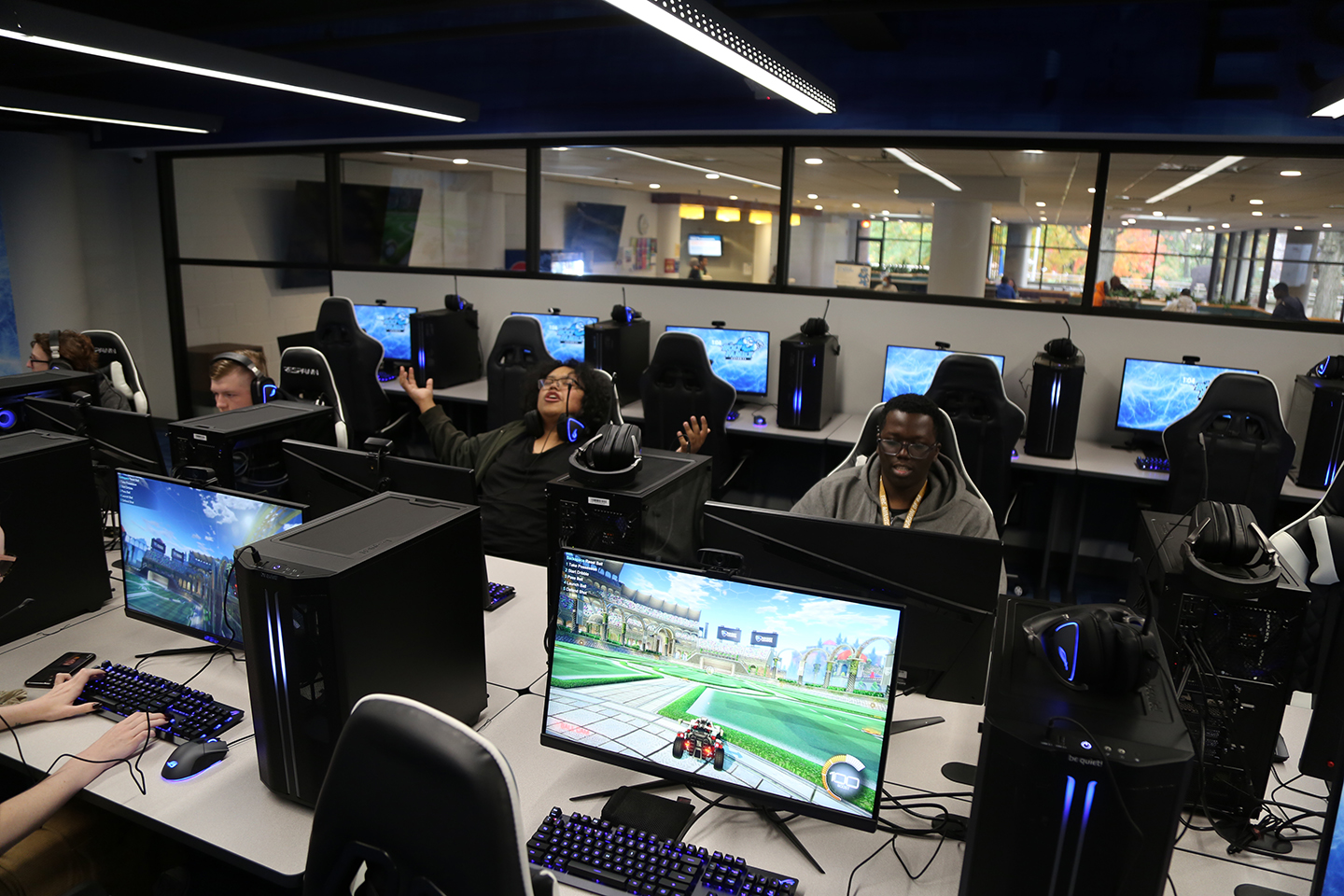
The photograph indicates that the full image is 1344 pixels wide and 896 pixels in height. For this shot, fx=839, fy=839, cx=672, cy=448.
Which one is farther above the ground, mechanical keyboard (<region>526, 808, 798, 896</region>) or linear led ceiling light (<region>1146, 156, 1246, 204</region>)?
linear led ceiling light (<region>1146, 156, 1246, 204</region>)

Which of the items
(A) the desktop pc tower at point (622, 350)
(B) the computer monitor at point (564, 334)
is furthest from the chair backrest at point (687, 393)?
(B) the computer monitor at point (564, 334)

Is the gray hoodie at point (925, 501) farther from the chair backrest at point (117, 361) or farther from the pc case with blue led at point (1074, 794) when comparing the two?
the chair backrest at point (117, 361)

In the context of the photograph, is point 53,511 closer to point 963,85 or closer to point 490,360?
point 490,360

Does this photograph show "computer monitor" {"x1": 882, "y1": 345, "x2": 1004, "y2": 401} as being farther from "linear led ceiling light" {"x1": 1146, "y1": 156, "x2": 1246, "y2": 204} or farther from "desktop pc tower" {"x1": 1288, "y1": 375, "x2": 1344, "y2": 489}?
"linear led ceiling light" {"x1": 1146, "y1": 156, "x2": 1246, "y2": 204}

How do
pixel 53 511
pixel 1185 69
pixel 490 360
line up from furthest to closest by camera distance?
pixel 490 360
pixel 1185 69
pixel 53 511

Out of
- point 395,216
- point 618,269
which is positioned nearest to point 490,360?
point 618,269

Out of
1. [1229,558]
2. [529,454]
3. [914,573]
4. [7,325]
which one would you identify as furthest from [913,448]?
[7,325]

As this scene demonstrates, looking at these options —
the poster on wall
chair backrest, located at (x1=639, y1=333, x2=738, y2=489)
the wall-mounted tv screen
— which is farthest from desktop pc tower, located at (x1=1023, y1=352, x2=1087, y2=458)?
the poster on wall

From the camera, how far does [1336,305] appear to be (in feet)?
13.9

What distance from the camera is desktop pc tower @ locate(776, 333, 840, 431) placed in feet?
14.8

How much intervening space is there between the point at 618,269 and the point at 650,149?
2.69 feet

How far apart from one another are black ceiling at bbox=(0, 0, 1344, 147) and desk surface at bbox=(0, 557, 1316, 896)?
3.02m

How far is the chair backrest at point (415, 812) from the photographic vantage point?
0.96 metres

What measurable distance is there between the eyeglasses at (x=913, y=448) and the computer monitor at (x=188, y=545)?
5.07 ft
